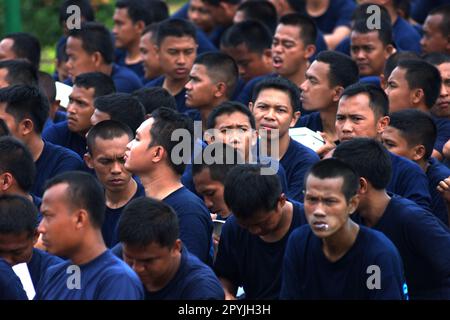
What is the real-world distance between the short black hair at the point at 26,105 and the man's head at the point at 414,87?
239 cm

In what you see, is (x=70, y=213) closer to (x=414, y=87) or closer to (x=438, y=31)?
(x=414, y=87)

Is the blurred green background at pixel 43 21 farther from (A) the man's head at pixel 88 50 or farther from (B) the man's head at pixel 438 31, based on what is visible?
(B) the man's head at pixel 438 31

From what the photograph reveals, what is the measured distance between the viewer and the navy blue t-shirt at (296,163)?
746 cm

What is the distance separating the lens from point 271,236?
621 cm

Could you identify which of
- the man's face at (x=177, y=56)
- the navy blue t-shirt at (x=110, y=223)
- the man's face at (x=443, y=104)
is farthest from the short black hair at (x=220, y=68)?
the navy blue t-shirt at (x=110, y=223)

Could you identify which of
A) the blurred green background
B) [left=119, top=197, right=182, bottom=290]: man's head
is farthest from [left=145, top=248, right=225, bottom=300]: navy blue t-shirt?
the blurred green background

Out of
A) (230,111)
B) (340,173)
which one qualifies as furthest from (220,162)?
(340,173)

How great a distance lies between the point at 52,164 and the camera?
768cm

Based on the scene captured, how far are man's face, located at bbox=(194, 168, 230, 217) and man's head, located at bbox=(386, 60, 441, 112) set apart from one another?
2.00 m

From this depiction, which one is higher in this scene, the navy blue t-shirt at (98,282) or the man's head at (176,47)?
the man's head at (176,47)

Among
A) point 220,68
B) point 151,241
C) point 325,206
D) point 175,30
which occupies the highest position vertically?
point 175,30

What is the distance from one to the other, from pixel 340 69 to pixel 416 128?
58.0 inches

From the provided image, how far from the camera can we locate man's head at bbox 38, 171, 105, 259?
215 inches

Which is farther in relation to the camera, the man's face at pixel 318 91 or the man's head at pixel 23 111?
the man's face at pixel 318 91
